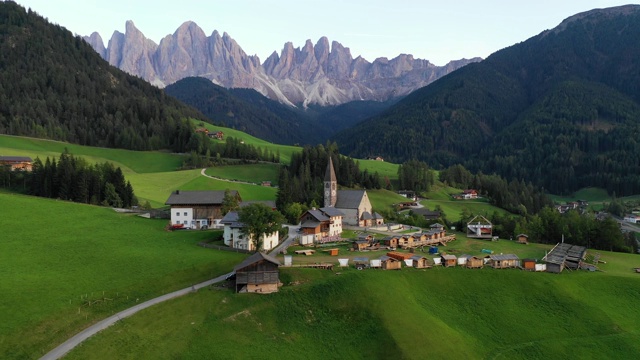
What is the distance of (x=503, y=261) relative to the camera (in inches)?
2736

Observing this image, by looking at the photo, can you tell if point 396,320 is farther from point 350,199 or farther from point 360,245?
point 350,199

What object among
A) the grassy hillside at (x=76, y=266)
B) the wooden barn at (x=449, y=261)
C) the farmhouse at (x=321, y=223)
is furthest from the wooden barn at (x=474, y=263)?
the grassy hillside at (x=76, y=266)

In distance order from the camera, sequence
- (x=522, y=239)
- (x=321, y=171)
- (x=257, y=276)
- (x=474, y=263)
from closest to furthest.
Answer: (x=257, y=276) < (x=474, y=263) < (x=522, y=239) < (x=321, y=171)

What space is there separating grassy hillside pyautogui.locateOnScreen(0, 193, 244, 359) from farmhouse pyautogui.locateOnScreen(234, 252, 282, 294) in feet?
19.5

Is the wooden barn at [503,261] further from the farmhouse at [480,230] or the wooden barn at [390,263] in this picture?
the farmhouse at [480,230]

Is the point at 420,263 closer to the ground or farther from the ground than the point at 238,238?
closer to the ground

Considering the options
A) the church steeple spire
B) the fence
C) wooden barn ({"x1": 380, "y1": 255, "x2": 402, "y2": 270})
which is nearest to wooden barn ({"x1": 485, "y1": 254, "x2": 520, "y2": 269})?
wooden barn ({"x1": 380, "y1": 255, "x2": 402, "y2": 270})

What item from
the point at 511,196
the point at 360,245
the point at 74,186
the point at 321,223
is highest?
the point at 74,186

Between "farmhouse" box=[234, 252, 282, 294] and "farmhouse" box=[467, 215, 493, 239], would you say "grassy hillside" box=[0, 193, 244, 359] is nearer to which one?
"farmhouse" box=[234, 252, 282, 294]

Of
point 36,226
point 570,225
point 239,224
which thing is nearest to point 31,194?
point 36,226

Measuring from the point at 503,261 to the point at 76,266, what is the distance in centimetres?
Result: 5842

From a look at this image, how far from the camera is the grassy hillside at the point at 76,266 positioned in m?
44.8

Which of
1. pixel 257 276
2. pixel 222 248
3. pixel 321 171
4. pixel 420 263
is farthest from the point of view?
pixel 321 171

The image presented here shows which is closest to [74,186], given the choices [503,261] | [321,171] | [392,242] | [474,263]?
[392,242]
